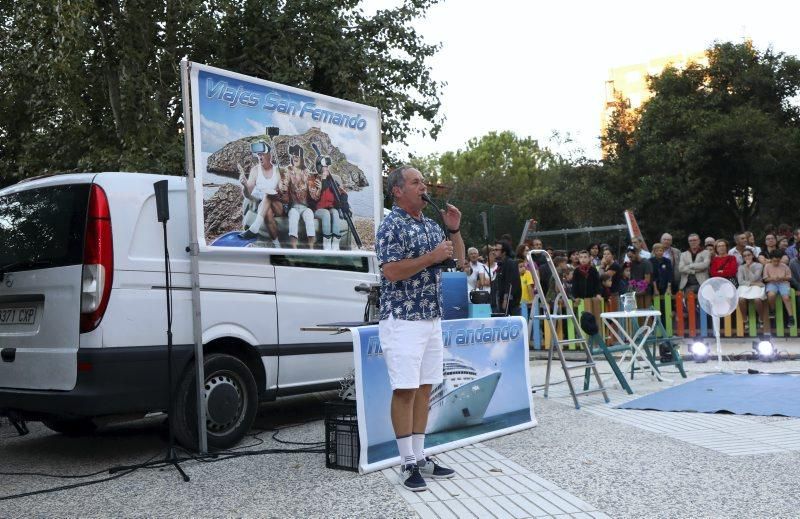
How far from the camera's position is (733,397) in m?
8.18

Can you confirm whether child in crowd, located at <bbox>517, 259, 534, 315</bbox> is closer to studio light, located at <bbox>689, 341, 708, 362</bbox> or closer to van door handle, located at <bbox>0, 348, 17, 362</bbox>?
studio light, located at <bbox>689, 341, 708, 362</bbox>

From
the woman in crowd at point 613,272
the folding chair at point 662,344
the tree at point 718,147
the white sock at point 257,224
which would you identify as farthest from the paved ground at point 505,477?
the tree at point 718,147

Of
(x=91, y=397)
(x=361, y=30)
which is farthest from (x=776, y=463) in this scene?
(x=361, y=30)

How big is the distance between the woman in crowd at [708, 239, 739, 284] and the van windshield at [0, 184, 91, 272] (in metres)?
11.1

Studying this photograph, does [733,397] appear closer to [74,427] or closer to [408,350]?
[408,350]

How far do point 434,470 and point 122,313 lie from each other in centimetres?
251

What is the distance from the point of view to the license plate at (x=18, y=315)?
6062 mm

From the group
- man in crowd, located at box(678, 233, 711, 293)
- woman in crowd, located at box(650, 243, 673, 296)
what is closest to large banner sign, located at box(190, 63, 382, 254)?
woman in crowd, located at box(650, 243, 673, 296)

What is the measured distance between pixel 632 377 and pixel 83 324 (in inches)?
274

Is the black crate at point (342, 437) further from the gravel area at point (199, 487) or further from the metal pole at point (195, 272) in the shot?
the metal pole at point (195, 272)

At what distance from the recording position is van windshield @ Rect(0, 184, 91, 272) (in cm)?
592

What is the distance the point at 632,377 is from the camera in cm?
1023

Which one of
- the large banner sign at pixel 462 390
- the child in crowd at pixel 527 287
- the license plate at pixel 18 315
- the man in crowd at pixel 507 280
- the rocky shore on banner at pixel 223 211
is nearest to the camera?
the large banner sign at pixel 462 390

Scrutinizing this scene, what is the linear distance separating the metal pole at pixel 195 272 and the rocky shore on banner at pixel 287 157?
0.23 m
